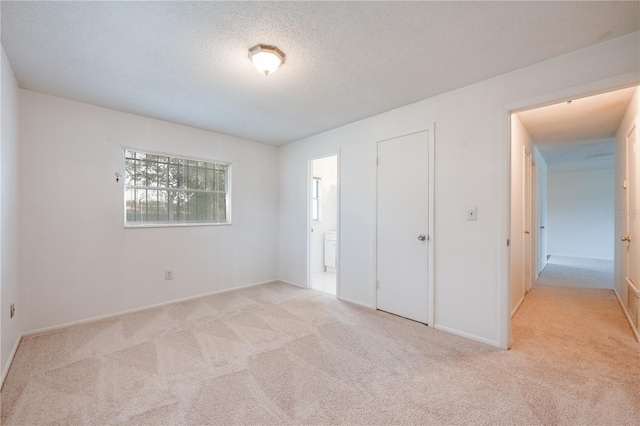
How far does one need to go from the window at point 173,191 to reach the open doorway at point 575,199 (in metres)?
3.96

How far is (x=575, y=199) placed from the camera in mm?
7754

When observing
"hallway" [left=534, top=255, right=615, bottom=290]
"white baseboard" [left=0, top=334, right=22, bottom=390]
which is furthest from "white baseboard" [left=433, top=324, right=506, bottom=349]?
"white baseboard" [left=0, top=334, right=22, bottom=390]

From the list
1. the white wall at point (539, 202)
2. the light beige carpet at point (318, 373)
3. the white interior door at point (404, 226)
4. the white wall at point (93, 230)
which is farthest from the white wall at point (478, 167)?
the white wall at point (539, 202)

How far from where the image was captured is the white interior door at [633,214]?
2754mm

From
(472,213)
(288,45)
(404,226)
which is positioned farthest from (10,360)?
(472,213)

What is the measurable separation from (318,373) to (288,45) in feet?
8.08

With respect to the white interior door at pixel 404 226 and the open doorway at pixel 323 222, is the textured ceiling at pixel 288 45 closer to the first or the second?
the white interior door at pixel 404 226

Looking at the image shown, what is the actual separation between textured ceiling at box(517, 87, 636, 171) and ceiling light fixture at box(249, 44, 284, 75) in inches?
119

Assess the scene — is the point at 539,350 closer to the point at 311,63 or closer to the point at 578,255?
the point at 311,63

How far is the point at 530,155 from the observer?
14.4 feet

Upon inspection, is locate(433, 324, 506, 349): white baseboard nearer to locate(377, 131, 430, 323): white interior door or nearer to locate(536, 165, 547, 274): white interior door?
locate(377, 131, 430, 323): white interior door

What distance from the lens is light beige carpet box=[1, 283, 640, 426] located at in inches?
66.9

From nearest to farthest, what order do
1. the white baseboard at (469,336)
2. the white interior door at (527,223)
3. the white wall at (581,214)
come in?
the white baseboard at (469,336)
the white interior door at (527,223)
the white wall at (581,214)

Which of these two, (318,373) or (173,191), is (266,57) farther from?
(173,191)
